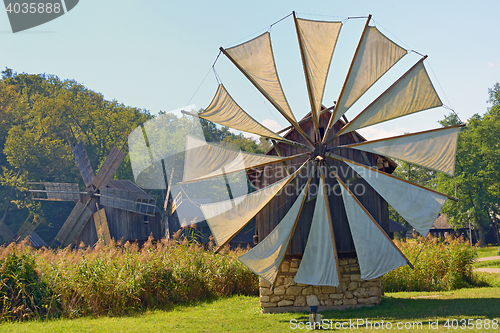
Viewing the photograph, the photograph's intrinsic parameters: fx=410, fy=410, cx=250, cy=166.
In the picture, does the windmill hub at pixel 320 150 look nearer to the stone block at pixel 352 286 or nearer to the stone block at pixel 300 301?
the stone block at pixel 352 286

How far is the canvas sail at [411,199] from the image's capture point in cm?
1002

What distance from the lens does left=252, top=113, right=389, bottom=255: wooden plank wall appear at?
11.4m

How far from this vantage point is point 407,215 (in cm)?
1003

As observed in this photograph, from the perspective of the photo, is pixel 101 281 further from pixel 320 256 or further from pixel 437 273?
pixel 437 273

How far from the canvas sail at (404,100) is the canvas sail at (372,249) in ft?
7.90

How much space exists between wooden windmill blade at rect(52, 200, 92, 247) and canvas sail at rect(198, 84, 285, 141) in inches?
810

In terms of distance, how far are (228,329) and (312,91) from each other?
6.24 m

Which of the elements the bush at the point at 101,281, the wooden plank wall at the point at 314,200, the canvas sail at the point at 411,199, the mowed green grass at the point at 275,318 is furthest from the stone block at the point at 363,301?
the bush at the point at 101,281

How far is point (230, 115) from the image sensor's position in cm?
1155

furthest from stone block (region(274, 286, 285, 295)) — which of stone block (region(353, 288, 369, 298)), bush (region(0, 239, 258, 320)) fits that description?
bush (region(0, 239, 258, 320))

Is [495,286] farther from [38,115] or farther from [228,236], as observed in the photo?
[38,115]

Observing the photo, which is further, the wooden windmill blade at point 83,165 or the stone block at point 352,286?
the wooden windmill blade at point 83,165

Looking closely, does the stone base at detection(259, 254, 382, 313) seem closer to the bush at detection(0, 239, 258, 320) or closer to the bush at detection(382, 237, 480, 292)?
the bush at detection(0, 239, 258, 320)

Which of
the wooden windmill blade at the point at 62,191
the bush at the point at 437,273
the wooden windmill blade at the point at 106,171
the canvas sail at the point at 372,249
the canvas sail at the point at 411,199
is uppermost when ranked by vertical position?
the wooden windmill blade at the point at 106,171
